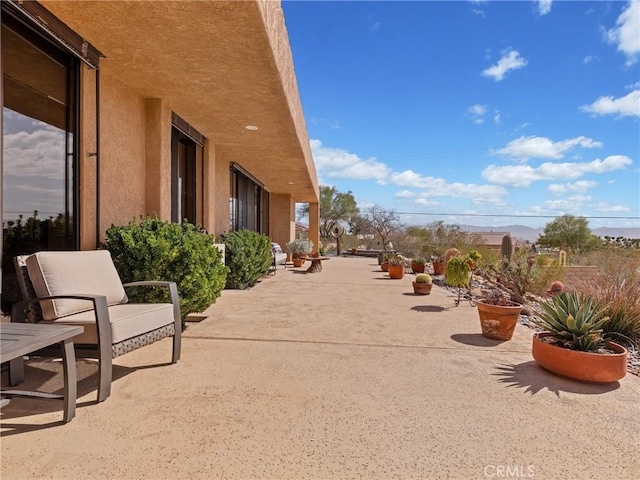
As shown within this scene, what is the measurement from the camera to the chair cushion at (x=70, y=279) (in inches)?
101

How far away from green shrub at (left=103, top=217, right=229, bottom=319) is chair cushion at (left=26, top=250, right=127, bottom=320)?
0.46m

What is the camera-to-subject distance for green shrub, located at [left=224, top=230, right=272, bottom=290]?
7.29 metres

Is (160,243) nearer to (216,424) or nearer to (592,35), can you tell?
(216,424)

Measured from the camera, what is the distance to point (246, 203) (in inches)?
433

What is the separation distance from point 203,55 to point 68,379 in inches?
121

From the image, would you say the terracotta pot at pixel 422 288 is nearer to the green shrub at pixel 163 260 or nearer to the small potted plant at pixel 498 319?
the small potted plant at pixel 498 319

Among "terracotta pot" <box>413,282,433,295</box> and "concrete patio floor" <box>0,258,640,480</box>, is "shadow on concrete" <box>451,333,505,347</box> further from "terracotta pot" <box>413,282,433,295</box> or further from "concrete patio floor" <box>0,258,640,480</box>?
"terracotta pot" <box>413,282,433,295</box>

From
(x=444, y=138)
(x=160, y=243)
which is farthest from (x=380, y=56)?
(x=444, y=138)

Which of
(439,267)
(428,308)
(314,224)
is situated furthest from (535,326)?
(314,224)

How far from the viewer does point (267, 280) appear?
354 inches

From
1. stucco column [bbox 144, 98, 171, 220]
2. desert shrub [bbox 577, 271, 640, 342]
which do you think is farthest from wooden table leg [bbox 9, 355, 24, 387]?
desert shrub [bbox 577, 271, 640, 342]

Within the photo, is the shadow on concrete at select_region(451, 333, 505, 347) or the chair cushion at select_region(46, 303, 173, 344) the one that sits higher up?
the chair cushion at select_region(46, 303, 173, 344)

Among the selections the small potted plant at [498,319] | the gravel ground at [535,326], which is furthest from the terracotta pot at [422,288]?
the small potted plant at [498,319]

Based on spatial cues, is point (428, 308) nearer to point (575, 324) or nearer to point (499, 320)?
point (499, 320)
